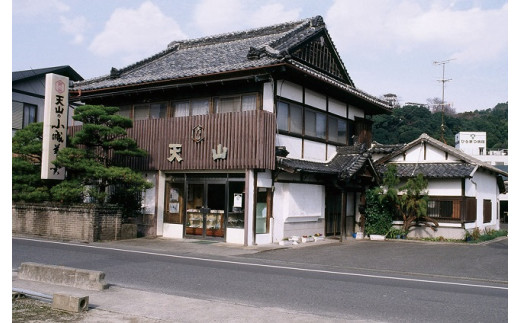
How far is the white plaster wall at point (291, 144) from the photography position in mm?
18969

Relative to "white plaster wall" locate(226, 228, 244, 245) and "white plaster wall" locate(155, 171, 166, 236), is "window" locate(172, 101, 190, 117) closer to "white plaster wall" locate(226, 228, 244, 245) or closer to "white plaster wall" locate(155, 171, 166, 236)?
"white plaster wall" locate(155, 171, 166, 236)

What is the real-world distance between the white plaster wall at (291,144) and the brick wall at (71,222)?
6.72m

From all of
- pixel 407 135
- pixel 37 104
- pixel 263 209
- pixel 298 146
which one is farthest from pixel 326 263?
pixel 407 135

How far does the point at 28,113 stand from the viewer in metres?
31.3

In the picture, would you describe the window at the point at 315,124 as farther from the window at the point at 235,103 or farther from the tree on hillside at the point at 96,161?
the tree on hillside at the point at 96,161

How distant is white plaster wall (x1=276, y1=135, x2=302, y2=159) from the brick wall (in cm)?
672

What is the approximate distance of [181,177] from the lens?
20.3m

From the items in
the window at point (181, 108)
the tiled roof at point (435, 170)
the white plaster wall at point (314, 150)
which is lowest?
the tiled roof at point (435, 170)

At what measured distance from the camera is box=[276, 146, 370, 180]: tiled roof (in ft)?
59.5

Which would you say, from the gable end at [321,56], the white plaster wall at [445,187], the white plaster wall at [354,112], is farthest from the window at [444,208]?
the gable end at [321,56]

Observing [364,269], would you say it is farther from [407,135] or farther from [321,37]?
[407,135]

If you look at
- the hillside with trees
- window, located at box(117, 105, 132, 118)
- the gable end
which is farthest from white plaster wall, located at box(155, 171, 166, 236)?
Answer: the hillside with trees

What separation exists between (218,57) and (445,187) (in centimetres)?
1190

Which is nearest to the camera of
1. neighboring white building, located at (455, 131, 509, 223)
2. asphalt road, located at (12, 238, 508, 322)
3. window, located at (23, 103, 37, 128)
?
asphalt road, located at (12, 238, 508, 322)
